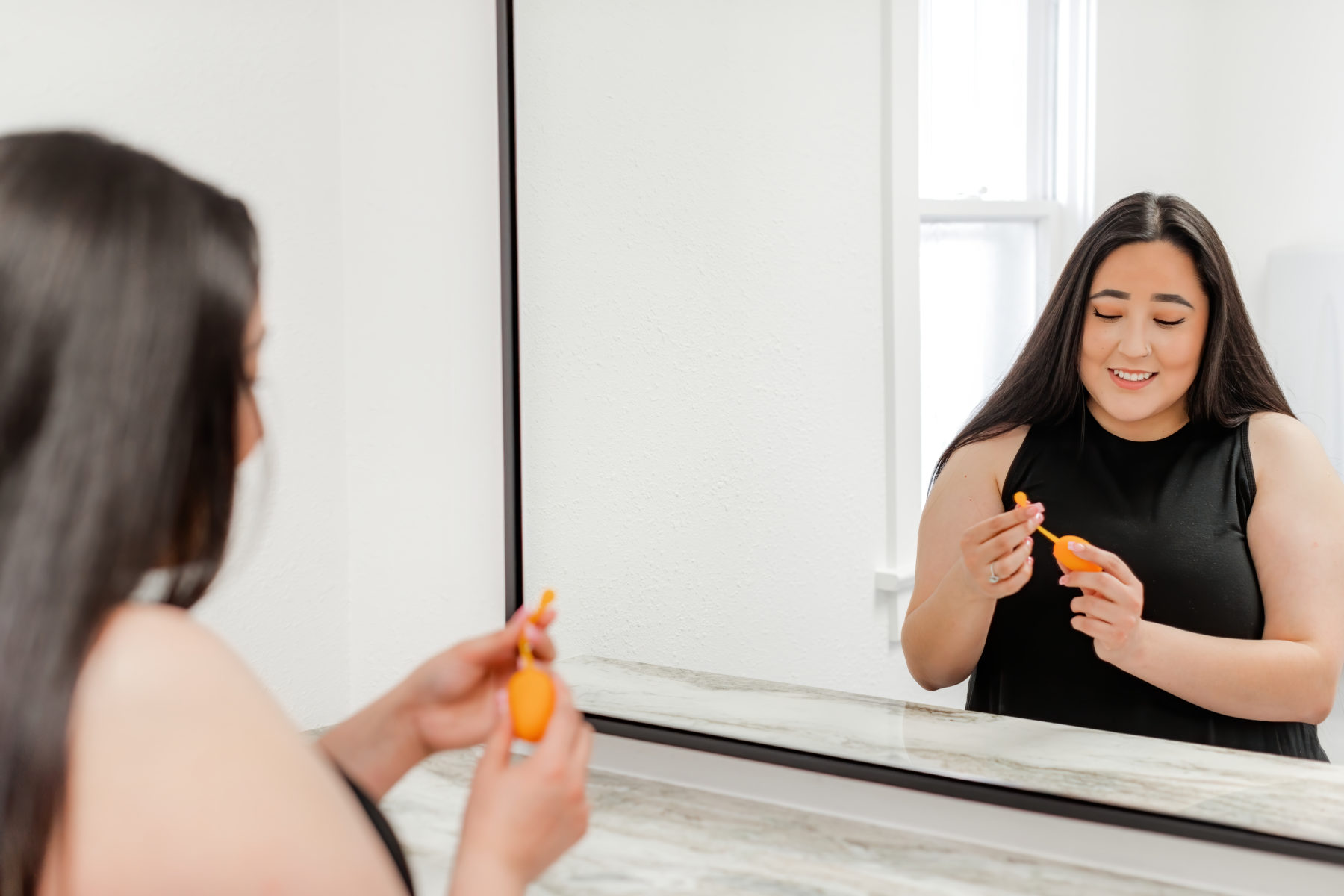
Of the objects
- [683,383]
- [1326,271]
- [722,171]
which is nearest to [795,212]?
[722,171]

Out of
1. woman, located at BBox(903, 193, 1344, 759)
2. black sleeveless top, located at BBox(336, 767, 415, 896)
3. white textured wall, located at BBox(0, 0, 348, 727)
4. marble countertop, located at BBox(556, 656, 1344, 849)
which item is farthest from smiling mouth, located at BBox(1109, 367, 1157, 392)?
white textured wall, located at BBox(0, 0, 348, 727)

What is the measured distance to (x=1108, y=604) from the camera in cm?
86

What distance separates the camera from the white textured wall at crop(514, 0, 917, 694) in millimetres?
974

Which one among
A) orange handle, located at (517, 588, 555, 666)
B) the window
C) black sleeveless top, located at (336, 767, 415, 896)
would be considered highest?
the window

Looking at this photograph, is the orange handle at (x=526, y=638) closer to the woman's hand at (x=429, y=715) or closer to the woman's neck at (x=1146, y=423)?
the woman's hand at (x=429, y=715)

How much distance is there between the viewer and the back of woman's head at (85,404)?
1.42ft

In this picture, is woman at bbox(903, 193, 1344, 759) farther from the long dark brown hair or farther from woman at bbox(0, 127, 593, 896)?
woman at bbox(0, 127, 593, 896)

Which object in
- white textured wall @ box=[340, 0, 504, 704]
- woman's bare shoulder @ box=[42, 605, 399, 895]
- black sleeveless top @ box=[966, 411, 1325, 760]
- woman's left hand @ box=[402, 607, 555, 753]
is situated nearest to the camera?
woman's bare shoulder @ box=[42, 605, 399, 895]

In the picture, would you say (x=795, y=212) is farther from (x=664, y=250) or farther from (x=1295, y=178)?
(x=1295, y=178)

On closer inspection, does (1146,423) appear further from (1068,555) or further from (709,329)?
(709,329)

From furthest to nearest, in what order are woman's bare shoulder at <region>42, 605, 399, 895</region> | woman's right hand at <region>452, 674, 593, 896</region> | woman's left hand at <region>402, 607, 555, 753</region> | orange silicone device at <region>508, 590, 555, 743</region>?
woman's left hand at <region>402, 607, 555, 753</region>, orange silicone device at <region>508, 590, 555, 743</region>, woman's right hand at <region>452, 674, 593, 896</region>, woman's bare shoulder at <region>42, 605, 399, 895</region>

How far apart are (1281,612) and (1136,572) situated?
0.34 ft

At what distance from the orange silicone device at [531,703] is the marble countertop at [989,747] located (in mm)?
447

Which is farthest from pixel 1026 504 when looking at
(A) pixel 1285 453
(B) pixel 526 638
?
(B) pixel 526 638
